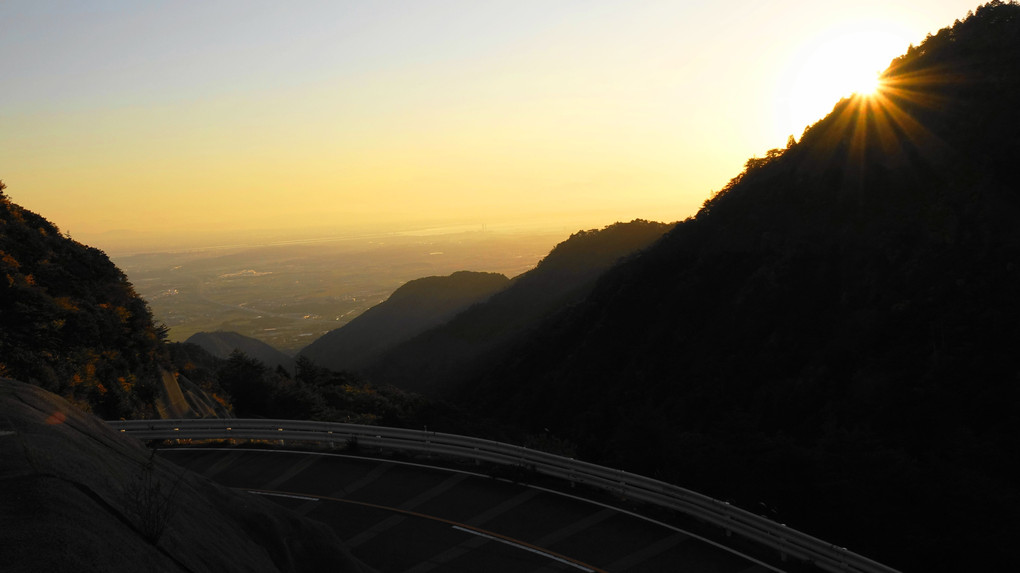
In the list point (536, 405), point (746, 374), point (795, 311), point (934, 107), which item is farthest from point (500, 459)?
point (934, 107)

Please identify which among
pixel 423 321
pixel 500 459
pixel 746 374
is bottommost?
pixel 423 321

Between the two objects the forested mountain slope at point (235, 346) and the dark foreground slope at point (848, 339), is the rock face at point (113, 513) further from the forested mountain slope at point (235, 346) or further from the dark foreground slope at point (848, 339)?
the forested mountain slope at point (235, 346)

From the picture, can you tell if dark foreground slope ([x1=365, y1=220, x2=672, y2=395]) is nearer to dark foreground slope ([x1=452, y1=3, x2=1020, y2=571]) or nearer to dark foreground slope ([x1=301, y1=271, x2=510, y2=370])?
dark foreground slope ([x1=452, y1=3, x2=1020, y2=571])

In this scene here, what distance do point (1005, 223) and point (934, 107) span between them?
52.4 ft

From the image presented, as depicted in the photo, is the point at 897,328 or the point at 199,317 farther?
the point at 199,317

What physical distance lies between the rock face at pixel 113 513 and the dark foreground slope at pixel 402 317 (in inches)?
3899

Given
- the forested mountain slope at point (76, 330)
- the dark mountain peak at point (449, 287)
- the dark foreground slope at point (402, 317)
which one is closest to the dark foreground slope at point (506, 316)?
the dark foreground slope at point (402, 317)

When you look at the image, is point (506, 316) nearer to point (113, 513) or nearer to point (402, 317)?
point (402, 317)

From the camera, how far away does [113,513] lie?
7512 millimetres

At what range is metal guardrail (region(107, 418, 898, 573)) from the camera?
488 inches

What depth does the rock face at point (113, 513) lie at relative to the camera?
6.30 meters

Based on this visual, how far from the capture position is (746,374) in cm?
3600

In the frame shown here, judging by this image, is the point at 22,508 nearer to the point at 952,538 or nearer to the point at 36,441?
the point at 36,441

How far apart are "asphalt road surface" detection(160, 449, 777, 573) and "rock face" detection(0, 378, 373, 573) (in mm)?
2814
